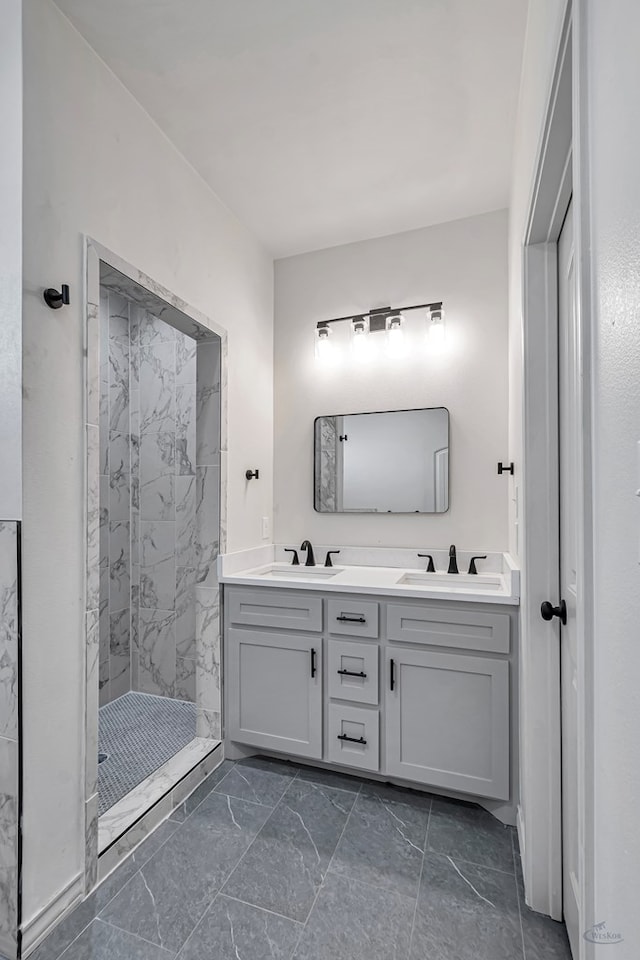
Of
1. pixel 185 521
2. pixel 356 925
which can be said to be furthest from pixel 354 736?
pixel 185 521

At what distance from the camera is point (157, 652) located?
9.87 ft

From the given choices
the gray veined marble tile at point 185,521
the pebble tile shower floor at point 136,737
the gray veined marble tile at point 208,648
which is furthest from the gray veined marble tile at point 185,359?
the pebble tile shower floor at point 136,737

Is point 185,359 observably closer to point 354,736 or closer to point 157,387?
point 157,387

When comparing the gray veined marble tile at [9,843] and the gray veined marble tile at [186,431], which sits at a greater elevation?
the gray veined marble tile at [186,431]

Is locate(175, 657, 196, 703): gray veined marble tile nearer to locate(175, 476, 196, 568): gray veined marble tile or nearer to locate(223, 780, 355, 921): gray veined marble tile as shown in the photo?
locate(175, 476, 196, 568): gray veined marble tile

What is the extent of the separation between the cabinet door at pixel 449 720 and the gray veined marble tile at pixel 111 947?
1041mm

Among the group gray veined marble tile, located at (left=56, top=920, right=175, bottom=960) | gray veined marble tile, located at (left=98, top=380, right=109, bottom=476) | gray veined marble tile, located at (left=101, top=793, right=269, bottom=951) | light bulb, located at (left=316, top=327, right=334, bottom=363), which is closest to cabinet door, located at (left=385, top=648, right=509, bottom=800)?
gray veined marble tile, located at (left=101, top=793, right=269, bottom=951)

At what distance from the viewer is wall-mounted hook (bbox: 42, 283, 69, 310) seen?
55.2 inches

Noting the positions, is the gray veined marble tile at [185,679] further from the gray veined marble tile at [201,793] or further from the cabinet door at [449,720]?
the cabinet door at [449,720]

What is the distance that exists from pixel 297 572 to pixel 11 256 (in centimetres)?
189

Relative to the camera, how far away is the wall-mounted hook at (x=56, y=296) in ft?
4.60

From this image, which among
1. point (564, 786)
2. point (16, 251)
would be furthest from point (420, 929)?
point (16, 251)

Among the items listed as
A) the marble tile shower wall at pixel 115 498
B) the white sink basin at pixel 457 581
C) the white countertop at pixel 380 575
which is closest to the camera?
the white countertop at pixel 380 575

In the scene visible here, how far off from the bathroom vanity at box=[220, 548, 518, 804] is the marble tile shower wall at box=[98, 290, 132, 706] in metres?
1.00
